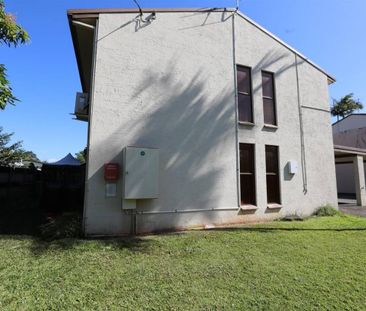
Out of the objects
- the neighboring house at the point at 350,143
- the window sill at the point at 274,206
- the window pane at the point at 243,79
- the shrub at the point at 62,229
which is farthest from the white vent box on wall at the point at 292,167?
the neighboring house at the point at 350,143

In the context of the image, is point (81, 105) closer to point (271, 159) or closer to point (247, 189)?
point (247, 189)

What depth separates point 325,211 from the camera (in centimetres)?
952

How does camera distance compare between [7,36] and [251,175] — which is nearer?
[7,36]

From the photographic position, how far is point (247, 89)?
9062 mm

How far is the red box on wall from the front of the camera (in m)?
6.45

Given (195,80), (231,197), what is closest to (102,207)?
(231,197)

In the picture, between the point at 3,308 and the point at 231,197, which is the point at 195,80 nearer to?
the point at 231,197

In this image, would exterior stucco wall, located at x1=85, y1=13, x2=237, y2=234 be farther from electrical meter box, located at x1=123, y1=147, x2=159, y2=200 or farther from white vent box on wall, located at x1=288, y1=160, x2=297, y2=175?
white vent box on wall, located at x1=288, y1=160, x2=297, y2=175

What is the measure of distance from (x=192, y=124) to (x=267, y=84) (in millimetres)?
3709

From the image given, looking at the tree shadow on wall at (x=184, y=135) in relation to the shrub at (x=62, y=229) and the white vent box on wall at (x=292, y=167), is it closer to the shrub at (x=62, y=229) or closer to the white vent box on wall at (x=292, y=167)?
the shrub at (x=62, y=229)

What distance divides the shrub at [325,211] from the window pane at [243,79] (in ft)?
16.2

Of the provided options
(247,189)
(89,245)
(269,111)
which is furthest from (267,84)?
(89,245)

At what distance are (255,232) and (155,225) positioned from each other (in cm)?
258

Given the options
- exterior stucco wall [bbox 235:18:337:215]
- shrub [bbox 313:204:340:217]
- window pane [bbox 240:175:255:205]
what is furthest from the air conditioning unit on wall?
shrub [bbox 313:204:340:217]
